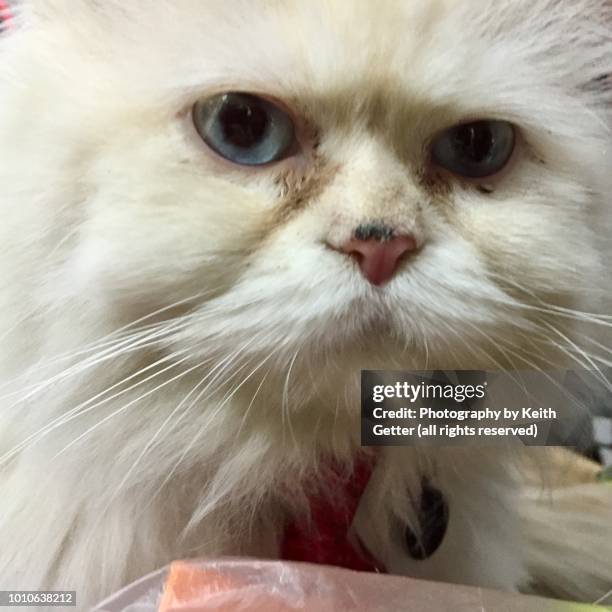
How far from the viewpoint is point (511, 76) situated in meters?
0.62

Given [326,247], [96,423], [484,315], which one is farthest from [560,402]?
[96,423]

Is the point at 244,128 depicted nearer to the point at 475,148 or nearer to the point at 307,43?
the point at 307,43

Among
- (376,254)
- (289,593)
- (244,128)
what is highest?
(244,128)

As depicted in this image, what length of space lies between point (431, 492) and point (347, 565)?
126 millimetres

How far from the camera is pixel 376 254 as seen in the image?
0.54 meters

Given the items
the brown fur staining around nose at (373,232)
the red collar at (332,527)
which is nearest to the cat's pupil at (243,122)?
the brown fur staining around nose at (373,232)

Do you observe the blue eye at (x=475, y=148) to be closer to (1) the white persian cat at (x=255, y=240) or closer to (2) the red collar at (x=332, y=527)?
(1) the white persian cat at (x=255, y=240)

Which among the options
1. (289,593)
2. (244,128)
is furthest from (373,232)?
(289,593)

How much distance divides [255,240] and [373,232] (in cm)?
9

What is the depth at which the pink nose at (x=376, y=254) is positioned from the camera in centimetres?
54

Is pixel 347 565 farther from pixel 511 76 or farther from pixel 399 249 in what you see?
pixel 511 76

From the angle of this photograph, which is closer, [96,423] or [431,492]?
[96,423]

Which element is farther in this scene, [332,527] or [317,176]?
[332,527]

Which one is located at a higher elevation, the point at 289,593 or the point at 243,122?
the point at 243,122
